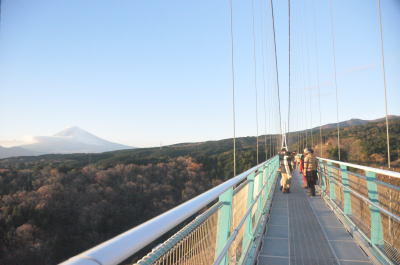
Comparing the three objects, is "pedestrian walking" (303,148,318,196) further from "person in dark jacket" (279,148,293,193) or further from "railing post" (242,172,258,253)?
"railing post" (242,172,258,253)

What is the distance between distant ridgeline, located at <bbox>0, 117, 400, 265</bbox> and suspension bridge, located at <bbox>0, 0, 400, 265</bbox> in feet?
40.6

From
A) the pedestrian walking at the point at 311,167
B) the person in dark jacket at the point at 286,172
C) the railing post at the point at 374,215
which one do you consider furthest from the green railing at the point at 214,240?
the person in dark jacket at the point at 286,172

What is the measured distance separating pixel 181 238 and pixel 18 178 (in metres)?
25.4

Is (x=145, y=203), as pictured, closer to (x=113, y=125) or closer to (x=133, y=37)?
(x=133, y=37)

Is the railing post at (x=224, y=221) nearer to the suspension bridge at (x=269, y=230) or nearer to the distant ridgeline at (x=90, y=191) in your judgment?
the suspension bridge at (x=269, y=230)

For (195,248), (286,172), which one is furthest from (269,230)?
(286,172)

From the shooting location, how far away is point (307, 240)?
12.2 ft

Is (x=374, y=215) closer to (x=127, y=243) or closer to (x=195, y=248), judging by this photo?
(x=195, y=248)

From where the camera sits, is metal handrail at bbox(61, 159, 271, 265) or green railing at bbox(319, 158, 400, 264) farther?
green railing at bbox(319, 158, 400, 264)

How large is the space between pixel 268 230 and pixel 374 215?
149cm

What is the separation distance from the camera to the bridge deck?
120 inches

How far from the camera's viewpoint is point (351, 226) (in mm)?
3891

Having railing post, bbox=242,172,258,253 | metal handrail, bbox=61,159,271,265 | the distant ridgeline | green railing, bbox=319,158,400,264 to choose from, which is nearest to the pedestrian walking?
green railing, bbox=319,158,400,264

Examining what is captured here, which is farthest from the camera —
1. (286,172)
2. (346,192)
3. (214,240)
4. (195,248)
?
(286,172)
